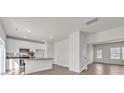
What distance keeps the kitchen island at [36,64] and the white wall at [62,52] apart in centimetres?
166

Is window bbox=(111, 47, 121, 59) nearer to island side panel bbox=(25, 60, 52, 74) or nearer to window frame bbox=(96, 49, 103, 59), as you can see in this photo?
window frame bbox=(96, 49, 103, 59)

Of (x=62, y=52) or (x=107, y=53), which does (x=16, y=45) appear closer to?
(x=62, y=52)

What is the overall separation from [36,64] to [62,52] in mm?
2922

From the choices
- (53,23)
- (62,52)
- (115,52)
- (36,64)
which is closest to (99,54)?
(115,52)

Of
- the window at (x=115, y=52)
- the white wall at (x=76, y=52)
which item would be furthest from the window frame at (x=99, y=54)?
the white wall at (x=76, y=52)

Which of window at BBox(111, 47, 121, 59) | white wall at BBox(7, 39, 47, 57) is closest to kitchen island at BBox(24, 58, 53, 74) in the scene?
white wall at BBox(7, 39, 47, 57)

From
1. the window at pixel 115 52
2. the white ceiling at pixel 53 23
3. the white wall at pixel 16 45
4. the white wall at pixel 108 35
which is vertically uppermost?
the white ceiling at pixel 53 23

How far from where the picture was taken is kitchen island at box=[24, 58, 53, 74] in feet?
13.1

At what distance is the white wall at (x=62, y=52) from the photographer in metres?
6.13

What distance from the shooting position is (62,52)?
6.78 meters

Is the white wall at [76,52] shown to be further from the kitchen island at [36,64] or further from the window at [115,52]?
the window at [115,52]
